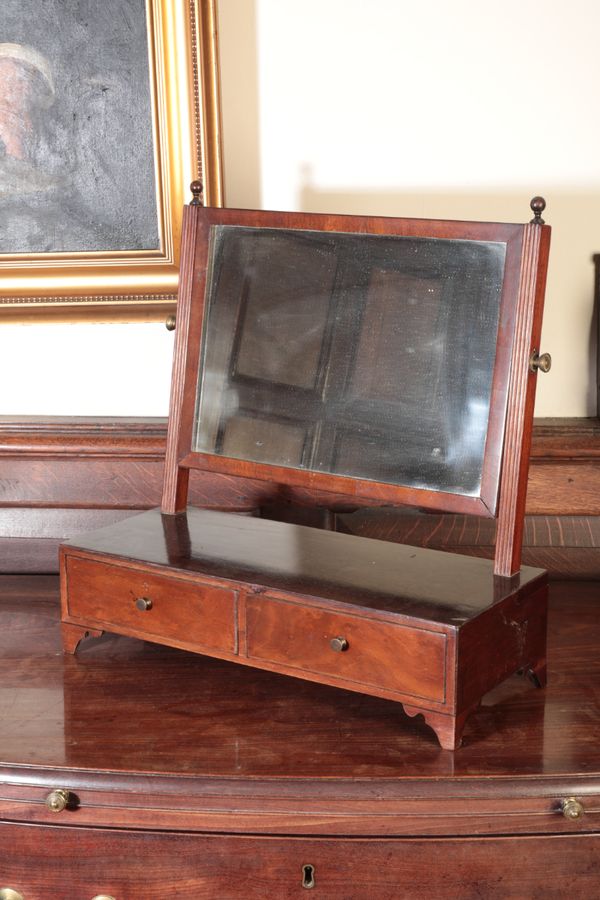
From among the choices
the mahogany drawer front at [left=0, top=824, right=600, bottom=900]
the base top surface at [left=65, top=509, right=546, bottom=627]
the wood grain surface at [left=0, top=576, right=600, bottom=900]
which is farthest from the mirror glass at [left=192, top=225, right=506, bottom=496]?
the mahogany drawer front at [left=0, top=824, right=600, bottom=900]

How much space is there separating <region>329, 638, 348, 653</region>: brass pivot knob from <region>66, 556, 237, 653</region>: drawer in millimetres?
153

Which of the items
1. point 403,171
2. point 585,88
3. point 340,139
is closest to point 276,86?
point 340,139

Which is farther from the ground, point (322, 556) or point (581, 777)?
point (322, 556)

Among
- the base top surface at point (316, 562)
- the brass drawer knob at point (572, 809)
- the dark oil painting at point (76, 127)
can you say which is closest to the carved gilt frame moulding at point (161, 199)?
the dark oil painting at point (76, 127)

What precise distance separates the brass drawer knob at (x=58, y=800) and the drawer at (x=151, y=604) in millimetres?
279

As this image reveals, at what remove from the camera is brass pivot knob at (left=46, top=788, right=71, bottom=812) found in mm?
1273

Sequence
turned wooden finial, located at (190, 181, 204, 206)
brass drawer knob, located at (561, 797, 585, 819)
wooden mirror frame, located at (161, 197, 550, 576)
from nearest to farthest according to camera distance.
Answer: brass drawer knob, located at (561, 797, 585, 819)
wooden mirror frame, located at (161, 197, 550, 576)
turned wooden finial, located at (190, 181, 204, 206)

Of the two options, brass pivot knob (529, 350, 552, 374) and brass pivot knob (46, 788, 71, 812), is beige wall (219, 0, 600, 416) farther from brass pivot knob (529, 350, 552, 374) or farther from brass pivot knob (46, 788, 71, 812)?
brass pivot knob (46, 788, 71, 812)

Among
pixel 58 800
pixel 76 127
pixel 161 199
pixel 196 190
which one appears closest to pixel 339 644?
pixel 58 800

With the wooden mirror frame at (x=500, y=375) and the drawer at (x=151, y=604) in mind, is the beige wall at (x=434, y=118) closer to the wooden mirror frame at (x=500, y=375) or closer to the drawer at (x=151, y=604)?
the wooden mirror frame at (x=500, y=375)

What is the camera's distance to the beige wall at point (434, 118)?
5.89 ft

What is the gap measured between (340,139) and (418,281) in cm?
53

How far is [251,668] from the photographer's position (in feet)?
5.10

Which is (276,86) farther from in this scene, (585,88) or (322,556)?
(322,556)
